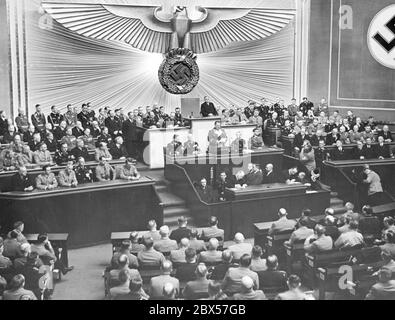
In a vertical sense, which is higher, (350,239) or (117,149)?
(117,149)

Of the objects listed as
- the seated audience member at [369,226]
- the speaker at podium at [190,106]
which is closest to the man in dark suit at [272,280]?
the seated audience member at [369,226]

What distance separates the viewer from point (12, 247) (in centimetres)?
720

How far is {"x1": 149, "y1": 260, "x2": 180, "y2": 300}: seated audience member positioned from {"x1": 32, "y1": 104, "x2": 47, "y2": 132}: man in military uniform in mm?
6279

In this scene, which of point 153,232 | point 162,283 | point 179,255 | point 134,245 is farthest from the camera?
point 153,232

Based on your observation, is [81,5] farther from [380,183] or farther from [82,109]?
[380,183]

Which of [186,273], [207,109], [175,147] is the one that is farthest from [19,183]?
[207,109]

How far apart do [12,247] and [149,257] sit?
6.07 ft

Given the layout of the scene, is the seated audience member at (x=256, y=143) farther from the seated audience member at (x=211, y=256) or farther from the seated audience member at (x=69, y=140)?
the seated audience member at (x=211, y=256)

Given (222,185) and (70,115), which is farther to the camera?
(70,115)

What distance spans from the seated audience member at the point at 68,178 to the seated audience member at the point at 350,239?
4.25m

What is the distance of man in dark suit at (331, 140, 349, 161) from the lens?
11.8 metres

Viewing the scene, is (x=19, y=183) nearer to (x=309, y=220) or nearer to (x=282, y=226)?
(x=282, y=226)

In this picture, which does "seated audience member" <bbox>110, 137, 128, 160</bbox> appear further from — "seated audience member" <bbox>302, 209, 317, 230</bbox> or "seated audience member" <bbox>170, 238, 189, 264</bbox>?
"seated audience member" <bbox>302, 209, 317, 230</bbox>

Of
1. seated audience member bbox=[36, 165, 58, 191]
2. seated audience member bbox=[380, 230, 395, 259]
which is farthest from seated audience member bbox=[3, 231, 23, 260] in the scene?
seated audience member bbox=[380, 230, 395, 259]
